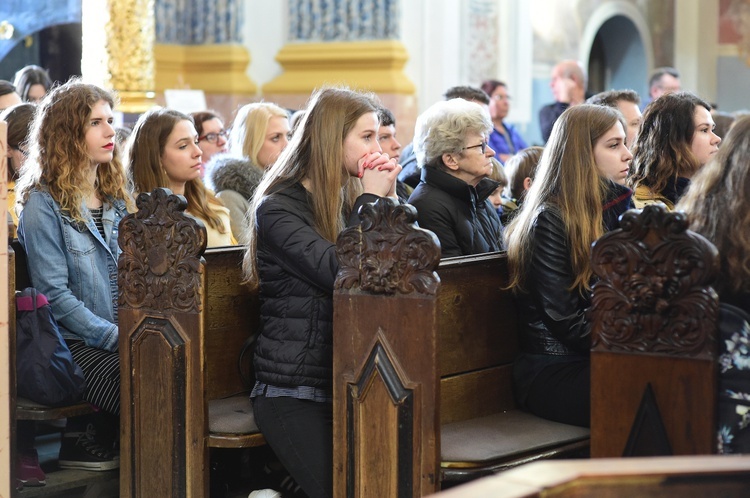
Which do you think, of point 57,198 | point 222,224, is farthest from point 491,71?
point 57,198

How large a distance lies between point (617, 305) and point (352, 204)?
1.10 m

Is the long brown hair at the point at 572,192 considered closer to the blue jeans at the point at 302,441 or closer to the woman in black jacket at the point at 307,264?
the woman in black jacket at the point at 307,264

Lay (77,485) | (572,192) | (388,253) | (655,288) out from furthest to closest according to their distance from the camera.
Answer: (77,485) < (572,192) < (388,253) < (655,288)

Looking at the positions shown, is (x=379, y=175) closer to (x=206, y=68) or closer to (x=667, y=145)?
(x=667, y=145)

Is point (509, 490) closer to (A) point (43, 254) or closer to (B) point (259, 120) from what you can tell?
(A) point (43, 254)

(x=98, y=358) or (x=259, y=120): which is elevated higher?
(x=259, y=120)

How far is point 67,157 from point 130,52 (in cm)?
468

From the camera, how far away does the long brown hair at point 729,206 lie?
2746 millimetres

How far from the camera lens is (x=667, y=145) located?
15.0 ft

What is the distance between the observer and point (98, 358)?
3.89m

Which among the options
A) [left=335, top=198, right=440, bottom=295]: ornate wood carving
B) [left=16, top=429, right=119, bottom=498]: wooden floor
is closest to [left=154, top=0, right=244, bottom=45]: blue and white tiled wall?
[left=16, top=429, right=119, bottom=498]: wooden floor

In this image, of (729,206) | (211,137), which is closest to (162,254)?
(729,206)

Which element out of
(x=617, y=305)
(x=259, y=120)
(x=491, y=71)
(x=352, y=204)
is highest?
(x=491, y=71)

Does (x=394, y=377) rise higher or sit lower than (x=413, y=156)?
lower
